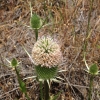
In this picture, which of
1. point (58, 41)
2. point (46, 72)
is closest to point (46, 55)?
point (46, 72)

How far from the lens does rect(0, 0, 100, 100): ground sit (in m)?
2.29

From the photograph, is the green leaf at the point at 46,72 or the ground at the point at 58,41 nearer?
the green leaf at the point at 46,72

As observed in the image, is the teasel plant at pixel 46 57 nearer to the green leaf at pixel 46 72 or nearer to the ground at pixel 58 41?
the green leaf at pixel 46 72

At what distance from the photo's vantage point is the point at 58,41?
245cm

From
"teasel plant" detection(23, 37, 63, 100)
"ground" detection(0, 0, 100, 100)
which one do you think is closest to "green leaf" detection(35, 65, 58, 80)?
"teasel plant" detection(23, 37, 63, 100)

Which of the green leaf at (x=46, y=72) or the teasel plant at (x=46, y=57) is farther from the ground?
the teasel plant at (x=46, y=57)

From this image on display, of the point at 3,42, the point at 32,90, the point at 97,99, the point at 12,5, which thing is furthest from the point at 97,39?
the point at 12,5

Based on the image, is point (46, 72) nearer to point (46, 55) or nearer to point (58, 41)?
point (46, 55)

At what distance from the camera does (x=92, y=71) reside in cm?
183

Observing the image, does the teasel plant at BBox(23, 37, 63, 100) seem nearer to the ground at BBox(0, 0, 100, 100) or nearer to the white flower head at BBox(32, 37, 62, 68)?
the white flower head at BBox(32, 37, 62, 68)

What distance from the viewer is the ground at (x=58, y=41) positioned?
2.29m

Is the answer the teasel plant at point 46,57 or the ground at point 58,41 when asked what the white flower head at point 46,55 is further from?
the ground at point 58,41

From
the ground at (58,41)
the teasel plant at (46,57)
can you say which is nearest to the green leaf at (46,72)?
the teasel plant at (46,57)

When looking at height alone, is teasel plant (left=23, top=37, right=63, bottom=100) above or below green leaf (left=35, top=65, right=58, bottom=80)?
above
